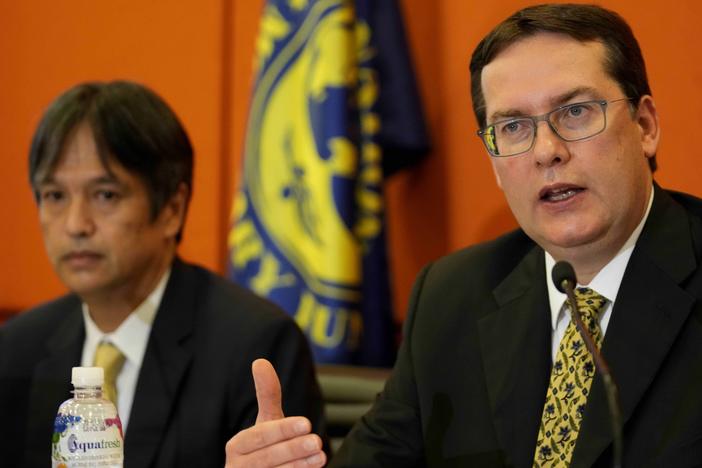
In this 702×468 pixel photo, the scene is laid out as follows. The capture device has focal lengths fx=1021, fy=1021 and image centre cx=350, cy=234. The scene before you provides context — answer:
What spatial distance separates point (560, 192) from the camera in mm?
1822

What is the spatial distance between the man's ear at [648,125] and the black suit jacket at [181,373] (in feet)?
3.06

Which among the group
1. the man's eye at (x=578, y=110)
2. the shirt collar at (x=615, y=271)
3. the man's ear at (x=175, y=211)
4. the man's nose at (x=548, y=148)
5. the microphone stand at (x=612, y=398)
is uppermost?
the man's eye at (x=578, y=110)

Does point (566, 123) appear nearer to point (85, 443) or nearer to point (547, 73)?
point (547, 73)

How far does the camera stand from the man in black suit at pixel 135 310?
2.35 metres

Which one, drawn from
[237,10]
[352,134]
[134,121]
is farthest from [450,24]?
[134,121]

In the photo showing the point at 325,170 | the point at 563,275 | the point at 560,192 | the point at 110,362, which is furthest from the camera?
the point at 325,170

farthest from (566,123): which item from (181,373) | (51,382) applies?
(51,382)

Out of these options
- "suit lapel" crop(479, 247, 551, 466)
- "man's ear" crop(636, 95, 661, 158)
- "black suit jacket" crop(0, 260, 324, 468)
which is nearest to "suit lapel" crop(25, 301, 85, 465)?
"black suit jacket" crop(0, 260, 324, 468)

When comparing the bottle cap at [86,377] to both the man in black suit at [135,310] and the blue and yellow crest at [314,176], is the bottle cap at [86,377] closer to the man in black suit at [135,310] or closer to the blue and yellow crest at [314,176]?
the man in black suit at [135,310]

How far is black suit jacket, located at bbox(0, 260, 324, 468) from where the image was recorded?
232 centimetres

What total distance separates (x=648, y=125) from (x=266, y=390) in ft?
2.88

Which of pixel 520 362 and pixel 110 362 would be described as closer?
pixel 520 362

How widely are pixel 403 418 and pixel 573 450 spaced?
1.40ft

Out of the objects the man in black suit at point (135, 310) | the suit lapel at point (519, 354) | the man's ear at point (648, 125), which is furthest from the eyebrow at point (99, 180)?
the man's ear at point (648, 125)
